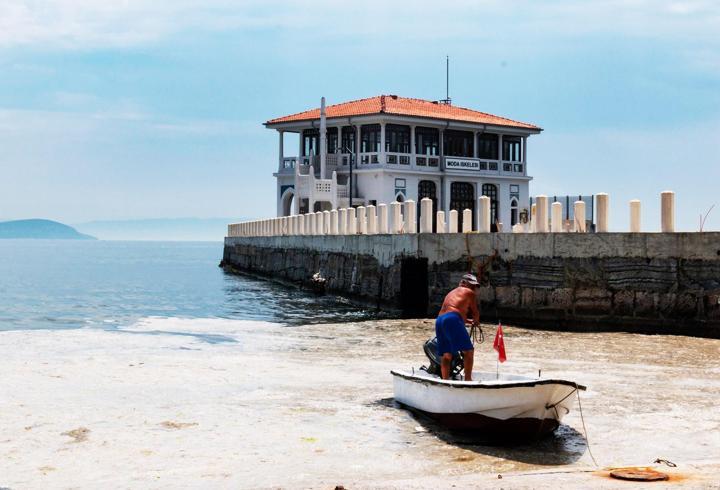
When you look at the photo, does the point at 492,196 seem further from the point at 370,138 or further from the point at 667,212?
the point at 667,212

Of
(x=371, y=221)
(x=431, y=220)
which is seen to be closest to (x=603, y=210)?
(x=431, y=220)

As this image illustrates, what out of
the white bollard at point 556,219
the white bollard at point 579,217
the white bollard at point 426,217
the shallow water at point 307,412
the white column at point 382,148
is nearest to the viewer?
the shallow water at point 307,412

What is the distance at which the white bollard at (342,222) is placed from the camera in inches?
1309

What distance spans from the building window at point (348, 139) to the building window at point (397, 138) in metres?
2.06

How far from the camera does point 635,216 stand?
793 inches

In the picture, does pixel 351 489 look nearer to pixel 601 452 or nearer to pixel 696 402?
pixel 601 452

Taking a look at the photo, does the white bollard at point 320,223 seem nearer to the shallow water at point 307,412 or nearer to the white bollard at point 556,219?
the shallow water at point 307,412

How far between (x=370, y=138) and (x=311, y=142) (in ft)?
16.3

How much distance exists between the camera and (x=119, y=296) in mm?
41312

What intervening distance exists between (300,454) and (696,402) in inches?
226

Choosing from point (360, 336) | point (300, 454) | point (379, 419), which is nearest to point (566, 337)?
point (360, 336)

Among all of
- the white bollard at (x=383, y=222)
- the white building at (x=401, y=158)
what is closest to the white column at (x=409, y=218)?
the white bollard at (x=383, y=222)

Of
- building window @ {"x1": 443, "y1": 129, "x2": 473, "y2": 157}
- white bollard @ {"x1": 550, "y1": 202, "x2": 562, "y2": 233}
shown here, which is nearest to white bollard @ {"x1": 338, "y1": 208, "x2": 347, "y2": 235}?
white bollard @ {"x1": 550, "y1": 202, "x2": 562, "y2": 233}

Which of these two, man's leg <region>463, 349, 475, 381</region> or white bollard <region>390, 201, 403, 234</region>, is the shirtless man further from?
white bollard <region>390, 201, 403, 234</region>
